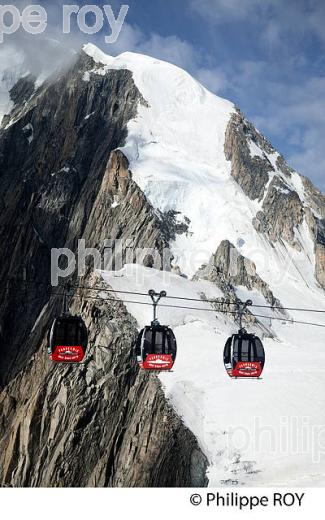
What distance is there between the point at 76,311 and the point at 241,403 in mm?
16694

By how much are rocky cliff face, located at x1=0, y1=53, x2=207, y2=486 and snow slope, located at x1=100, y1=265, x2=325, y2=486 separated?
4.03 ft

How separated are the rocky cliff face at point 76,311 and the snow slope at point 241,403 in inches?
48.4

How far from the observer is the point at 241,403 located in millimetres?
33531

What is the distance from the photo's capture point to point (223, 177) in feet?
301

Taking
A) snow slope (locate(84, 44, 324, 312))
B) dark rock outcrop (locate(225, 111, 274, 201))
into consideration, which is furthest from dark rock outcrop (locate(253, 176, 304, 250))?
dark rock outcrop (locate(225, 111, 274, 201))

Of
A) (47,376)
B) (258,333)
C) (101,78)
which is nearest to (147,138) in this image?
(101,78)

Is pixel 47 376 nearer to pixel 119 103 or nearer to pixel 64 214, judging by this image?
pixel 64 214

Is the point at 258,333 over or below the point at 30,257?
below

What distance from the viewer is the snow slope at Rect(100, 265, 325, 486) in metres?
28.3

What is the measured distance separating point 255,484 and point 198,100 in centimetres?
8611

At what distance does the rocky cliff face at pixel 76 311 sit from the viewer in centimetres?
3450

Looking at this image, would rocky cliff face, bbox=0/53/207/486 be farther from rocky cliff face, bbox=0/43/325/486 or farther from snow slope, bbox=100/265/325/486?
snow slope, bbox=100/265/325/486

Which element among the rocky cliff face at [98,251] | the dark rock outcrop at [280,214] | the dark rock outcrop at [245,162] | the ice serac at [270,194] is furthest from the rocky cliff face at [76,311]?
the dark rock outcrop at [280,214]

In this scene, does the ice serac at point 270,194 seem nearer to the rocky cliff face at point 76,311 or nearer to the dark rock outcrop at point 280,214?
the dark rock outcrop at point 280,214
